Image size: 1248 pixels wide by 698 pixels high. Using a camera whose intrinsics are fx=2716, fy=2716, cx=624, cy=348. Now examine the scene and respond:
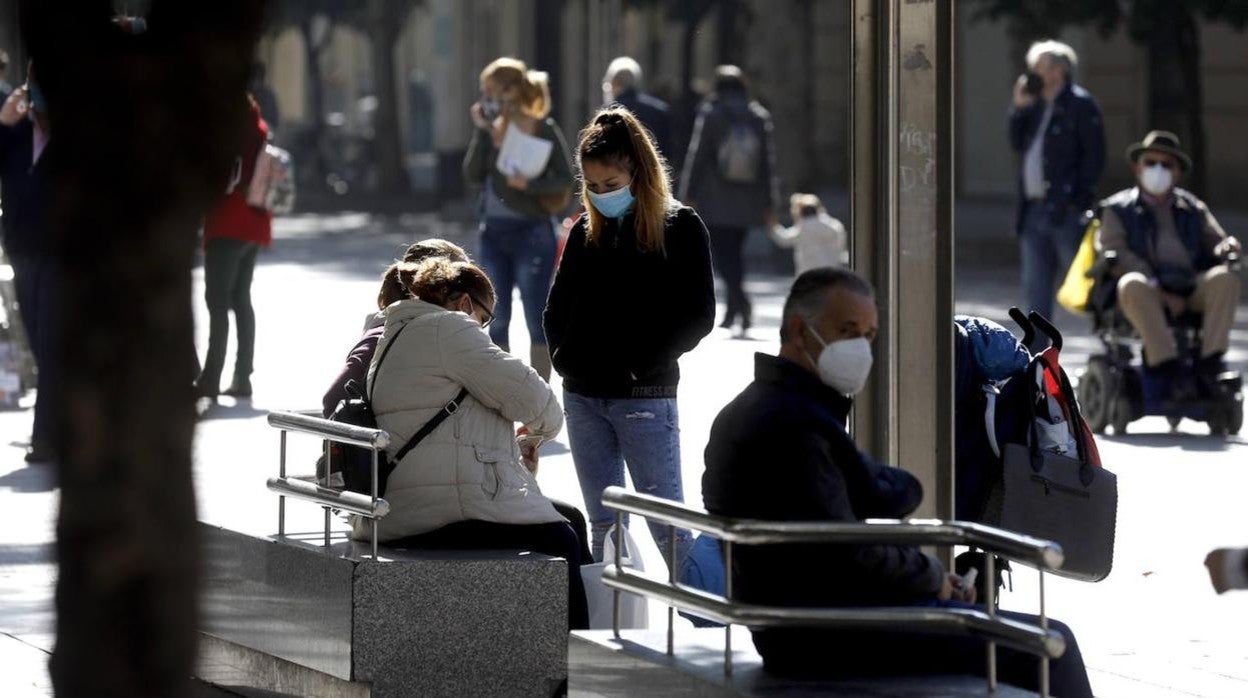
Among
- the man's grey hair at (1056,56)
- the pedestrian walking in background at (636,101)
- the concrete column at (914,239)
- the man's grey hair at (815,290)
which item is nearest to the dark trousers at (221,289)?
the pedestrian walking in background at (636,101)

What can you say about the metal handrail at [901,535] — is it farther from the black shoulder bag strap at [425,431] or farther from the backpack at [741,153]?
the backpack at [741,153]

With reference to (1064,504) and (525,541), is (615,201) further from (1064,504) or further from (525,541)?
(1064,504)

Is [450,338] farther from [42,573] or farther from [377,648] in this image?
[42,573]

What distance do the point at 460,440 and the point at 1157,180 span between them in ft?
22.6

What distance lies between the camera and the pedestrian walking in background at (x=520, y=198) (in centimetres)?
1304

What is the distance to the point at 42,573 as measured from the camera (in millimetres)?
8891

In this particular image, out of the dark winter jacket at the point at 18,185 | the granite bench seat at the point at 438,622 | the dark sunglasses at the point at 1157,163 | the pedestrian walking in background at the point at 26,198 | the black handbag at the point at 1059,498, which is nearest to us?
the granite bench seat at the point at 438,622

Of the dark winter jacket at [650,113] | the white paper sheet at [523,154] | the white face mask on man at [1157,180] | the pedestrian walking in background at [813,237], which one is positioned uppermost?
the dark winter jacket at [650,113]

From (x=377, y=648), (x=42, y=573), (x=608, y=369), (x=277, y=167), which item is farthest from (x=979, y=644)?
(x=277, y=167)

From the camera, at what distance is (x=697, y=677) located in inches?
219

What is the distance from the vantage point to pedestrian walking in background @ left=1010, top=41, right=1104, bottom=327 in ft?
51.8

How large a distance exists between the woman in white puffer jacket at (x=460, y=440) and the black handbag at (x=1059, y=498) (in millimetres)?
1139

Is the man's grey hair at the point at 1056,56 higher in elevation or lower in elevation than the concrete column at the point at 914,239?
higher

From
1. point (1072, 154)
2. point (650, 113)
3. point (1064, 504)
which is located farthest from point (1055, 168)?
point (1064, 504)
